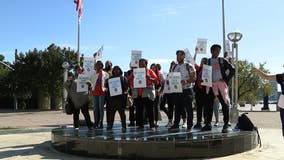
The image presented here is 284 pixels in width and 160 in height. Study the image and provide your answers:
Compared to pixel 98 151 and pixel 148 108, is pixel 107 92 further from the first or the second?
pixel 98 151

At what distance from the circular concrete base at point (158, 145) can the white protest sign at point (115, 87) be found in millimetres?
1121

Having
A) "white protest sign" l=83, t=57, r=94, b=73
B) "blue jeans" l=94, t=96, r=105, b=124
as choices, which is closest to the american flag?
"white protest sign" l=83, t=57, r=94, b=73

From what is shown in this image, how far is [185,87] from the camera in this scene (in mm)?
9789

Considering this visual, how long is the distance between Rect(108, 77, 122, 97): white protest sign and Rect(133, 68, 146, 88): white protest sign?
0.42 m

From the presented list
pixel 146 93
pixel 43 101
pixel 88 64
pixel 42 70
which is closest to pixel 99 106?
pixel 88 64

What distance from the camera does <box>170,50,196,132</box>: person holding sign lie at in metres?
9.58

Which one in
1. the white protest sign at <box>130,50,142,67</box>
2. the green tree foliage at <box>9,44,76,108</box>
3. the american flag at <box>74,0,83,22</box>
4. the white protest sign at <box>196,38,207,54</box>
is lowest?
the white protest sign at <box>130,50,142,67</box>

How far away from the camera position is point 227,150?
28.8 feet

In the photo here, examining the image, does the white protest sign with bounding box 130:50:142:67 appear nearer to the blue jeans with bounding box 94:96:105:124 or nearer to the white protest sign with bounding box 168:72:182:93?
the blue jeans with bounding box 94:96:105:124

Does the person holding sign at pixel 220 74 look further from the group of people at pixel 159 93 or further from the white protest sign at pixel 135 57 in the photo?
the white protest sign at pixel 135 57

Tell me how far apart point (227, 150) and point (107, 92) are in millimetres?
3540

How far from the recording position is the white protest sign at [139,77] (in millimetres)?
9955

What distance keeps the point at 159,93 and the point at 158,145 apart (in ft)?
10.3

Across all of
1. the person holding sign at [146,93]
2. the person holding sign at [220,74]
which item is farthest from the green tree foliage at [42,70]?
the person holding sign at [220,74]
